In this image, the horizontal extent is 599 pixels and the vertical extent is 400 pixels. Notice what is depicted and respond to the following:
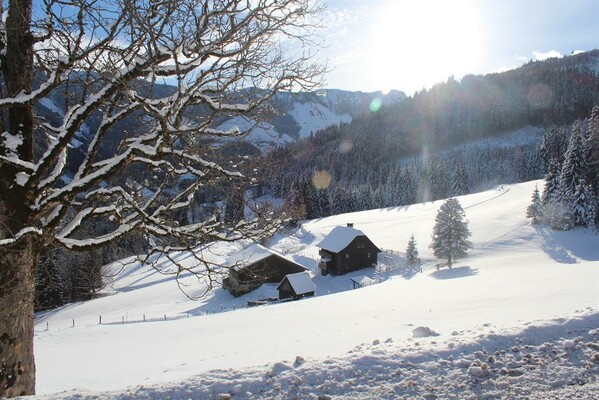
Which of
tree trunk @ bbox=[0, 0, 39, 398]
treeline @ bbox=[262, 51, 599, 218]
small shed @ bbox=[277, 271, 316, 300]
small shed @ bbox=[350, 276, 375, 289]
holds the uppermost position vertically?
treeline @ bbox=[262, 51, 599, 218]

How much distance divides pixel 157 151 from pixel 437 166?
98.9 m

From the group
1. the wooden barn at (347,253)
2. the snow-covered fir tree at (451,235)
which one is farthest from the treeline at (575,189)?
the wooden barn at (347,253)

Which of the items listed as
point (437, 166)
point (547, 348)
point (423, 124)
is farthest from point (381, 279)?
point (423, 124)

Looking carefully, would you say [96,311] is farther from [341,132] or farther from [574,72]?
[574,72]

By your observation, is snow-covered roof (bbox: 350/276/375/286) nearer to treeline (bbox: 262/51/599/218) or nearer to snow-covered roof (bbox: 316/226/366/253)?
snow-covered roof (bbox: 316/226/366/253)

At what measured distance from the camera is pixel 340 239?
4188 cm

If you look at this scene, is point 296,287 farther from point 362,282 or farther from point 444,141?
point 444,141

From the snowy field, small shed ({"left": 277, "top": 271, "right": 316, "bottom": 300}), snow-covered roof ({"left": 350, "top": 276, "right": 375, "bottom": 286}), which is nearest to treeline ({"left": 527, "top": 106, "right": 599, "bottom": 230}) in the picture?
the snowy field

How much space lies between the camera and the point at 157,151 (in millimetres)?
4551

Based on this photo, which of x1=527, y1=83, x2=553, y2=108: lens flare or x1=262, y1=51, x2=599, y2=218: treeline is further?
x1=527, y1=83, x2=553, y2=108: lens flare

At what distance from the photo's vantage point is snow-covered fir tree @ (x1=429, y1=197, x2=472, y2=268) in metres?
36.4

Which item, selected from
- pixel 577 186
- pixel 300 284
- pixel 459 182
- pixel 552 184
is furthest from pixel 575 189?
pixel 459 182

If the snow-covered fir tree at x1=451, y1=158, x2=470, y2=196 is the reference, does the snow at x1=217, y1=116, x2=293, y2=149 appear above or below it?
below

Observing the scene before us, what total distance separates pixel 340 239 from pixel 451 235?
1161 cm
